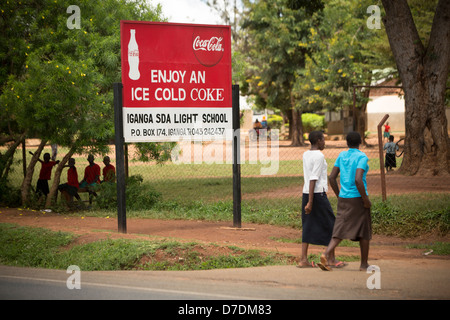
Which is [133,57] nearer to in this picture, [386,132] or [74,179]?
[74,179]

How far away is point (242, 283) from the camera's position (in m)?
6.69

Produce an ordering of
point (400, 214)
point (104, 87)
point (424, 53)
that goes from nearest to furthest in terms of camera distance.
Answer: point (400, 214) < point (104, 87) < point (424, 53)

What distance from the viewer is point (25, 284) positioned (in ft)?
22.4

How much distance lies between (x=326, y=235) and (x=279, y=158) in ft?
74.4

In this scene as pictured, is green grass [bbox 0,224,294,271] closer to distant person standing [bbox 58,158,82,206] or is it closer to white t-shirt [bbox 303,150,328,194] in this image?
white t-shirt [bbox 303,150,328,194]

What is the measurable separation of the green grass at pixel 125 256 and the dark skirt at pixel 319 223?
756mm

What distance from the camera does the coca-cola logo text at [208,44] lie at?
1090cm

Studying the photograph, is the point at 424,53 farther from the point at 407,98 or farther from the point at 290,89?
the point at 290,89

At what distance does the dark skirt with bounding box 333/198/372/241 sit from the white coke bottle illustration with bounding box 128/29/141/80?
197 inches

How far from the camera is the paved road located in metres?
6.08

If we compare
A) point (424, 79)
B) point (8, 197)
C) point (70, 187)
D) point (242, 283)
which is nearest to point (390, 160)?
point (424, 79)

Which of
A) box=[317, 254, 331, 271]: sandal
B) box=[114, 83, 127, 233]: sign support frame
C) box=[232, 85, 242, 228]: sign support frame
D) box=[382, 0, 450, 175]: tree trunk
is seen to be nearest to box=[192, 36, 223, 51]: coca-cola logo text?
box=[232, 85, 242, 228]: sign support frame

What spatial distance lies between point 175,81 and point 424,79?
30.8 feet
